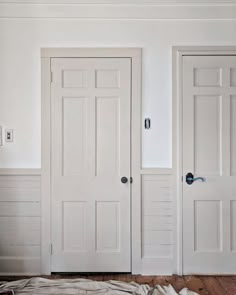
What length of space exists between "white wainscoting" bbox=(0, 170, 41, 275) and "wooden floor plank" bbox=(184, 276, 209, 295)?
1466 mm

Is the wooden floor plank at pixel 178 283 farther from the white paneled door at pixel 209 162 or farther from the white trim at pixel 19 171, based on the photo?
the white trim at pixel 19 171

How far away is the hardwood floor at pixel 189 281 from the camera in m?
2.86

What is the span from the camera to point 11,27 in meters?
3.15

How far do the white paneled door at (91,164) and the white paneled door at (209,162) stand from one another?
23.5 inches

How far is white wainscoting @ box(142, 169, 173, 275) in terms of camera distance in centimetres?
316

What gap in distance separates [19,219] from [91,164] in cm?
90

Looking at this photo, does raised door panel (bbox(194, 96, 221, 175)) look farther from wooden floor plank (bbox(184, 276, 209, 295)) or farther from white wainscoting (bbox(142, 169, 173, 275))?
wooden floor plank (bbox(184, 276, 209, 295))

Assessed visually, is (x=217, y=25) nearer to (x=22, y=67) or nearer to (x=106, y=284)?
(x=22, y=67)

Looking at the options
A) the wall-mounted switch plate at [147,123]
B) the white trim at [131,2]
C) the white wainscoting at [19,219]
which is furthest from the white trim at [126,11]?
the white wainscoting at [19,219]

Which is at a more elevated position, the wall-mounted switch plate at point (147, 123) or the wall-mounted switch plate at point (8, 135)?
the wall-mounted switch plate at point (147, 123)

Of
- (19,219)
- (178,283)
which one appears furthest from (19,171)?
(178,283)

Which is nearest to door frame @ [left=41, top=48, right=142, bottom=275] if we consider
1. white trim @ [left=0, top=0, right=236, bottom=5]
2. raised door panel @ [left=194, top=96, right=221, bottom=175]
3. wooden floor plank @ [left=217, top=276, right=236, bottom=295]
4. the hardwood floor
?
the hardwood floor

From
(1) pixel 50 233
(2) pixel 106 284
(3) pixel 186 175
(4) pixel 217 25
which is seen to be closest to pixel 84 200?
(1) pixel 50 233

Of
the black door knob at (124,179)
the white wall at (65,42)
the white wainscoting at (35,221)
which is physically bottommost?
the white wainscoting at (35,221)
